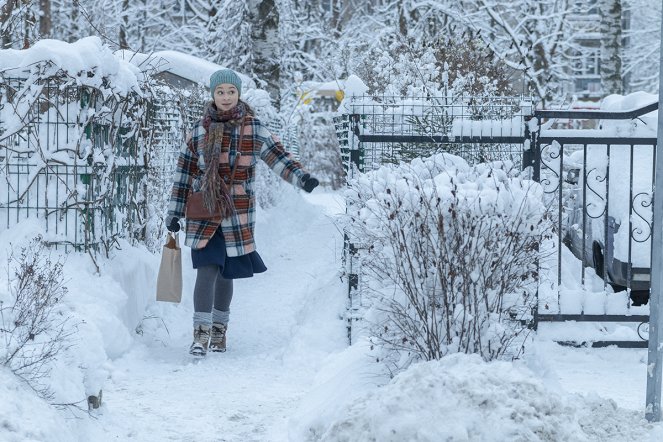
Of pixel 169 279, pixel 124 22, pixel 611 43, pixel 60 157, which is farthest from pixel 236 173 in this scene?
pixel 124 22

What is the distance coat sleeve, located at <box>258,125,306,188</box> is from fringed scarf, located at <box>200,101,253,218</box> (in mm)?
229

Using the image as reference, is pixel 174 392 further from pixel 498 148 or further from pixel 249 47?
pixel 249 47

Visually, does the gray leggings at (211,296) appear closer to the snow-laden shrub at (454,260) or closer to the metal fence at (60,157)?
the metal fence at (60,157)

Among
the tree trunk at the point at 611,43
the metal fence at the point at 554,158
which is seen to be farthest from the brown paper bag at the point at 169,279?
the tree trunk at the point at 611,43

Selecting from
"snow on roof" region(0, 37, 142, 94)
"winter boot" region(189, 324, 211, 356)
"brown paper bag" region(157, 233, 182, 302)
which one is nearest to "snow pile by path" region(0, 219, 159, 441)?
"brown paper bag" region(157, 233, 182, 302)

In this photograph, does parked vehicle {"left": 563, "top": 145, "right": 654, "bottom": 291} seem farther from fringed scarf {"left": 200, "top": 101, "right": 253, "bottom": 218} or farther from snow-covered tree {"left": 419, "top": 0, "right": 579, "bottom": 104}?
snow-covered tree {"left": 419, "top": 0, "right": 579, "bottom": 104}

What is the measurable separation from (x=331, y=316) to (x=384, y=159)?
132 centimetres

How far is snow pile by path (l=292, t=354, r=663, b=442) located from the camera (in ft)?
12.2

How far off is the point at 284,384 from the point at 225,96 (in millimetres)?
2042

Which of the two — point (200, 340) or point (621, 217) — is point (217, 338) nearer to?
point (200, 340)

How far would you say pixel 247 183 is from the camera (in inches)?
267

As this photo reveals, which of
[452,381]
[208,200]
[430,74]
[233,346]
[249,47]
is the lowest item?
[233,346]

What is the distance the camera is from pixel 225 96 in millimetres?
6672

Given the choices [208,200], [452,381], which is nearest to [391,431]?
[452,381]
